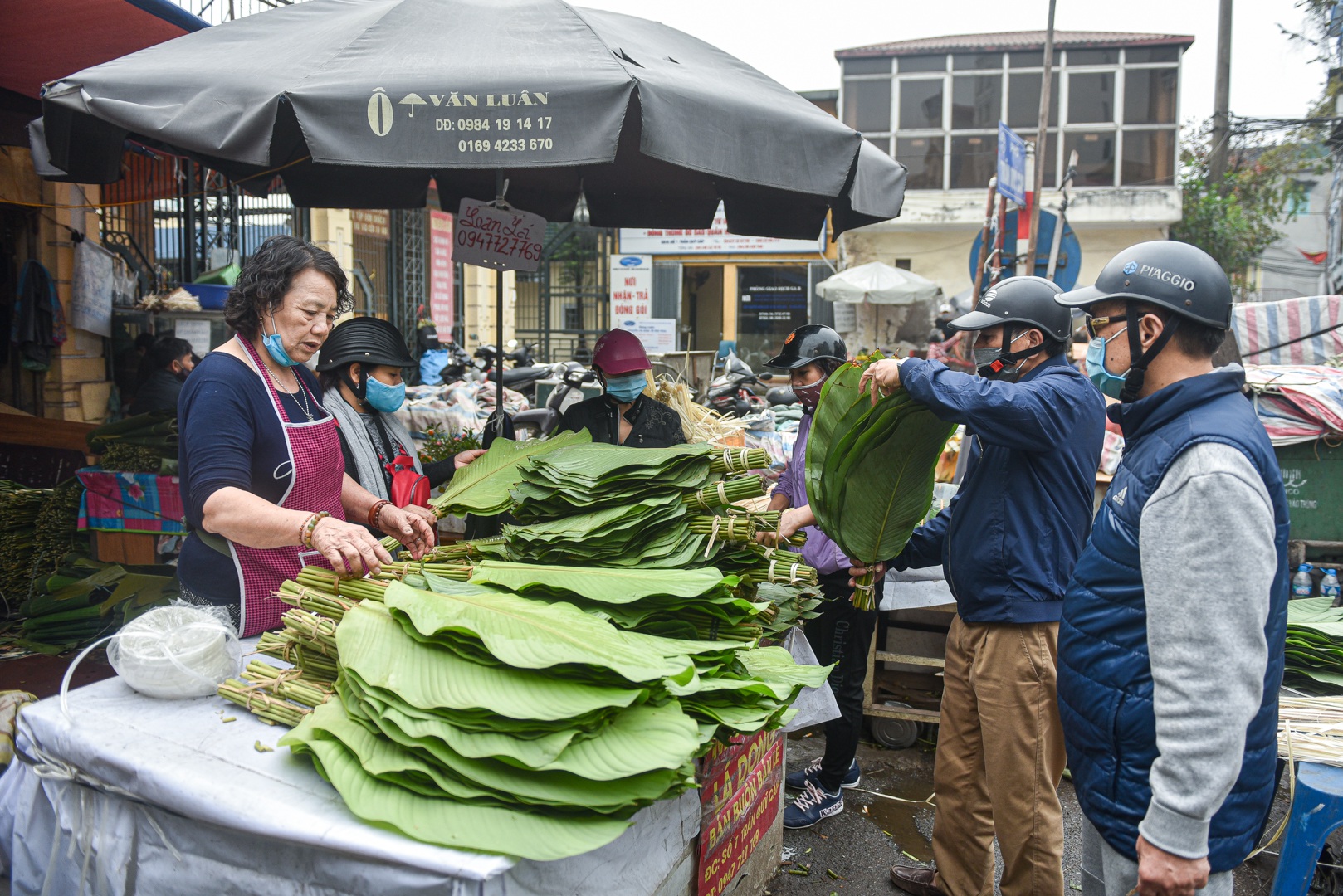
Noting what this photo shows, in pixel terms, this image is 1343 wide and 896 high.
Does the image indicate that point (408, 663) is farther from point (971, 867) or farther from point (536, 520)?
point (971, 867)

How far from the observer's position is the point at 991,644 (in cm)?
260

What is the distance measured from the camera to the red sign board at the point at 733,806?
1982 mm

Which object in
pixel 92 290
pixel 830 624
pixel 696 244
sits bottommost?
pixel 830 624

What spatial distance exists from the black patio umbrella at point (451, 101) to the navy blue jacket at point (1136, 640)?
151cm

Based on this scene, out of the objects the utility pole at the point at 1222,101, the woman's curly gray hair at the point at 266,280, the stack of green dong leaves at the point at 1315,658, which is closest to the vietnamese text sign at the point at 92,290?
the woman's curly gray hair at the point at 266,280

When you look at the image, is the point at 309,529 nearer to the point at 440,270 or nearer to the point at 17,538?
the point at 17,538

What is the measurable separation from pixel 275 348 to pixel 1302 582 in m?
5.52

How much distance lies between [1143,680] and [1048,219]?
10.3 meters

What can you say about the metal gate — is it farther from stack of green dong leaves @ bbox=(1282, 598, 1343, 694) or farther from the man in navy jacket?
the man in navy jacket

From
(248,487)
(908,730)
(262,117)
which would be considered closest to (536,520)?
(248,487)

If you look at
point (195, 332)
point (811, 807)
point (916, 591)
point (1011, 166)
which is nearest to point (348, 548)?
point (811, 807)

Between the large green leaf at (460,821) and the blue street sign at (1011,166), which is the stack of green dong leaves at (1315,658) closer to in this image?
the large green leaf at (460,821)

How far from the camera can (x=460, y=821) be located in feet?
4.42

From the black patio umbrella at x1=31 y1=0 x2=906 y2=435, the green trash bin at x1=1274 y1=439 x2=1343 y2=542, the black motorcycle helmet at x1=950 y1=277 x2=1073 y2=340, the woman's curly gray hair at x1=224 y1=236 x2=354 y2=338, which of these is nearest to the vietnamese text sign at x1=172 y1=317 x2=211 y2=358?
the black patio umbrella at x1=31 y1=0 x2=906 y2=435
